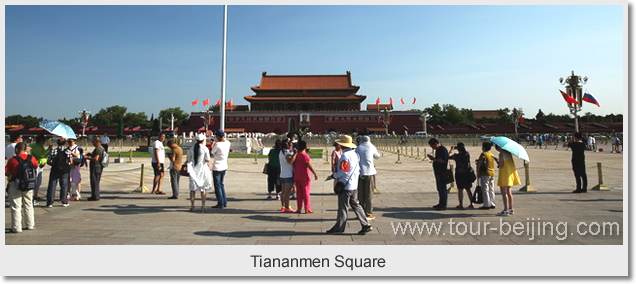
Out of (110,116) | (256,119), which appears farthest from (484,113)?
(110,116)

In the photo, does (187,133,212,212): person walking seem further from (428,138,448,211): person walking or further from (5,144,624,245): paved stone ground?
(428,138,448,211): person walking

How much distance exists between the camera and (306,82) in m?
57.7

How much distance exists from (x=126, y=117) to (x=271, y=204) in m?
74.7

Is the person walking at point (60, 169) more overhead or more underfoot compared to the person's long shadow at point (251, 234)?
more overhead

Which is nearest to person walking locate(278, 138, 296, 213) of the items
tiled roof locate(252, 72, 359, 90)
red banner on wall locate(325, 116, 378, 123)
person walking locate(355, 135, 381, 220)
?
person walking locate(355, 135, 381, 220)

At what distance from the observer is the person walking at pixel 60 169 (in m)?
6.26

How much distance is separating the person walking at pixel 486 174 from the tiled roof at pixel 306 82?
1974 inches

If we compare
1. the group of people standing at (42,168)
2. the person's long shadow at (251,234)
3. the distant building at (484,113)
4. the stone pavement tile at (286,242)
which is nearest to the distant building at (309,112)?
the distant building at (484,113)

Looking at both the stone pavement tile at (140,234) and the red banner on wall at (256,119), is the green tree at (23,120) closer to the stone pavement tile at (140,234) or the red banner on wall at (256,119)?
the red banner on wall at (256,119)

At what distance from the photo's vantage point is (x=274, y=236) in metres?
4.54

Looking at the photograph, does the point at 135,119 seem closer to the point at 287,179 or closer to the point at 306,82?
the point at 306,82

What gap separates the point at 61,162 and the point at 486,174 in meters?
7.37

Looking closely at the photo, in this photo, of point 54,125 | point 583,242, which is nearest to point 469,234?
point 583,242

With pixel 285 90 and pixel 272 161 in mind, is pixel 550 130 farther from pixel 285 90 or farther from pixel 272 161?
pixel 272 161
